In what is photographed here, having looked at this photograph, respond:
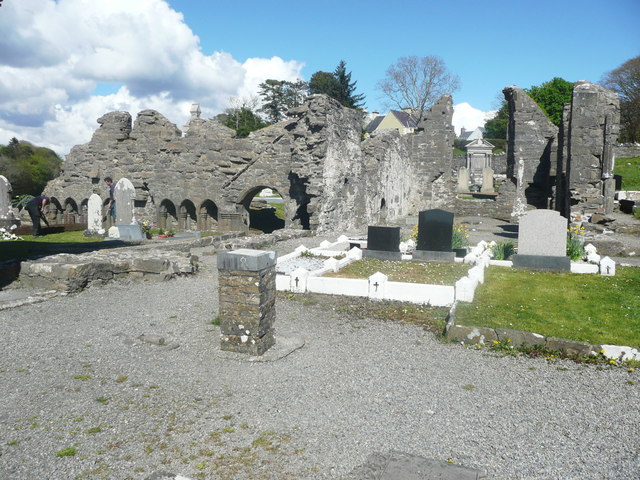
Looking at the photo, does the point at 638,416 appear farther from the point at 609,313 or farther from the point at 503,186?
the point at 503,186

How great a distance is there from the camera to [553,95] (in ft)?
159

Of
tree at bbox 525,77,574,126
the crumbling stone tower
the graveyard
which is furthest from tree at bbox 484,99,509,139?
the graveyard

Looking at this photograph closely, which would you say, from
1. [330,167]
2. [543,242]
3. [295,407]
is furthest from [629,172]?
[295,407]

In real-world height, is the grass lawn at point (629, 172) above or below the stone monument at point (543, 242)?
above

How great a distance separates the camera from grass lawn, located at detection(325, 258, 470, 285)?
34.3 ft

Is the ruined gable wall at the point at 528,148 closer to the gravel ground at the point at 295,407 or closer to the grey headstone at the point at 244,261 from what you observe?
the gravel ground at the point at 295,407

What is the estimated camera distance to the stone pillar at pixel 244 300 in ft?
20.2

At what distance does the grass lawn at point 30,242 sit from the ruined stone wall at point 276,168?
16.1ft

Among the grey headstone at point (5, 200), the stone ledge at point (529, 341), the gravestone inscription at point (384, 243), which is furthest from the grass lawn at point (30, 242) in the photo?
the stone ledge at point (529, 341)

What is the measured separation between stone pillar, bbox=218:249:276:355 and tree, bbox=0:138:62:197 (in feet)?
131

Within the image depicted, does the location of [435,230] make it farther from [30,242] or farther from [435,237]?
[30,242]

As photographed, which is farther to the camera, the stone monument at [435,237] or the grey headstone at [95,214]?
the grey headstone at [95,214]

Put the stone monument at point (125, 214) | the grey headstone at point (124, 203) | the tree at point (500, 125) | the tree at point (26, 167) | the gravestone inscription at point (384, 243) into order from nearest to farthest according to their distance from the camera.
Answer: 1. the gravestone inscription at point (384, 243)
2. the stone monument at point (125, 214)
3. the grey headstone at point (124, 203)
4. the tree at point (26, 167)
5. the tree at point (500, 125)

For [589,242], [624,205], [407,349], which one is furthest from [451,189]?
[407,349]
